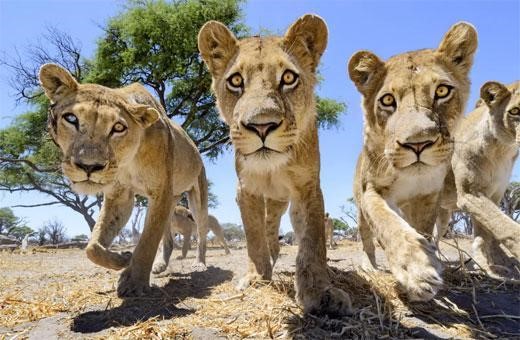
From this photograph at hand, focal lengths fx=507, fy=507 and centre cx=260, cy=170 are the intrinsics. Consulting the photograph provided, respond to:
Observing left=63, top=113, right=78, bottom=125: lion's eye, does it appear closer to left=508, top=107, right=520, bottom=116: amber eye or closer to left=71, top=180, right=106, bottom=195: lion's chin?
left=71, top=180, right=106, bottom=195: lion's chin

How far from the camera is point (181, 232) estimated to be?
43.7ft

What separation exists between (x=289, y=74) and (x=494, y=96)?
274 cm

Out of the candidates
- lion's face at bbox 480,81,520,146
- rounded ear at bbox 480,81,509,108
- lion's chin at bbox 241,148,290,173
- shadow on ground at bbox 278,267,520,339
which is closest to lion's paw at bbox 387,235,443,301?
shadow on ground at bbox 278,267,520,339

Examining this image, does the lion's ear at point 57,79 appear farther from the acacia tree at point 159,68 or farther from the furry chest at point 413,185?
the acacia tree at point 159,68

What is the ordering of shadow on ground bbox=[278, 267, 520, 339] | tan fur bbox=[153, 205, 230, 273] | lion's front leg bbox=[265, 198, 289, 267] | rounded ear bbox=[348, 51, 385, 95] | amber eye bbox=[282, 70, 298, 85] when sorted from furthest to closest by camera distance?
1. tan fur bbox=[153, 205, 230, 273]
2. lion's front leg bbox=[265, 198, 289, 267]
3. rounded ear bbox=[348, 51, 385, 95]
4. amber eye bbox=[282, 70, 298, 85]
5. shadow on ground bbox=[278, 267, 520, 339]

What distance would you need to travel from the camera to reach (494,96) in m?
5.10

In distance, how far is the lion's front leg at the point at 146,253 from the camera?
398cm

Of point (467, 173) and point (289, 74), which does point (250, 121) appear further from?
point (467, 173)

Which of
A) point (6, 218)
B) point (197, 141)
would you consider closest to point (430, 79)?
point (197, 141)

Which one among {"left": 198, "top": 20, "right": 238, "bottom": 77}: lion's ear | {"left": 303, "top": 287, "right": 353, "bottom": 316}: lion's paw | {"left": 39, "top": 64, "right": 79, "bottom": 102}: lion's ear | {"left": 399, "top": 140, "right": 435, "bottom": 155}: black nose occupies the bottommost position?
{"left": 303, "top": 287, "right": 353, "bottom": 316}: lion's paw

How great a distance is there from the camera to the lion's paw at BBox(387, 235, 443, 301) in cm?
240

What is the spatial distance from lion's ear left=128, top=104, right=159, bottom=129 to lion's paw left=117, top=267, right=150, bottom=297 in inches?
47.9

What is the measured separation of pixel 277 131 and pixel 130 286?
1906 millimetres

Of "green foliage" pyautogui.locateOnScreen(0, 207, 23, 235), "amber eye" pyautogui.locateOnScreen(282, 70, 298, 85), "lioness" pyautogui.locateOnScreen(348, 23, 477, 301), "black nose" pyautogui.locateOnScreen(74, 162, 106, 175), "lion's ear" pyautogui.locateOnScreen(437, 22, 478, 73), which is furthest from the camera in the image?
"green foliage" pyautogui.locateOnScreen(0, 207, 23, 235)
